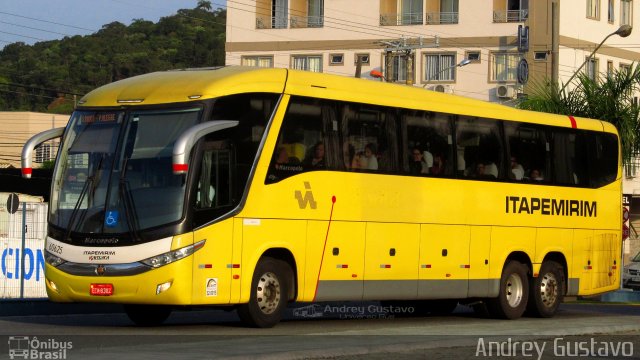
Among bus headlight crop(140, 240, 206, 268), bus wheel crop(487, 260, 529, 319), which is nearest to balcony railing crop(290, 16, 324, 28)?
bus wheel crop(487, 260, 529, 319)

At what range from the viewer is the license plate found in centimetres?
1753

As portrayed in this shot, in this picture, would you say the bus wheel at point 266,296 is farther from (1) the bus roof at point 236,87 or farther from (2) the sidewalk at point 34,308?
(2) the sidewalk at point 34,308

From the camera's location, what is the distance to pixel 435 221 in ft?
72.4

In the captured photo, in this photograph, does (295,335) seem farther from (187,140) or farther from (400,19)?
(400,19)

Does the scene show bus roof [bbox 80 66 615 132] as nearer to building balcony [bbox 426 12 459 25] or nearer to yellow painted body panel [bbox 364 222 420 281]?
yellow painted body panel [bbox 364 222 420 281]

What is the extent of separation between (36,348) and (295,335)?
395 cm

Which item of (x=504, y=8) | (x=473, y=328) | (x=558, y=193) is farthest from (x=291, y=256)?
(x=504, y=8)

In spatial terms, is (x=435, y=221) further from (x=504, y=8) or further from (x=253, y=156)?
(x=504, y=8)

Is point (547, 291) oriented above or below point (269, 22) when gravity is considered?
below

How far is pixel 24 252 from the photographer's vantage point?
27.4 m

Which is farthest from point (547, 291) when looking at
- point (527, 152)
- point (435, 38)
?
point (435, 38)

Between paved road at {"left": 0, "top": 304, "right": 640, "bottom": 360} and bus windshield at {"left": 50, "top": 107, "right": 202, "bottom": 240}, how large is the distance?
159 cm

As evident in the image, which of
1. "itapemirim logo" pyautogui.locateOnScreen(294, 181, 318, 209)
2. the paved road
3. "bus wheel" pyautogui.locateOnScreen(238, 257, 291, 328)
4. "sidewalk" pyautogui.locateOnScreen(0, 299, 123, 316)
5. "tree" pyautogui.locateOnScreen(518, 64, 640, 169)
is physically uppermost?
"tree" pyautogui.locateOnScreen(518, 64, 640, 169)

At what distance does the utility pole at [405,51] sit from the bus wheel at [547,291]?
47.6 metres
